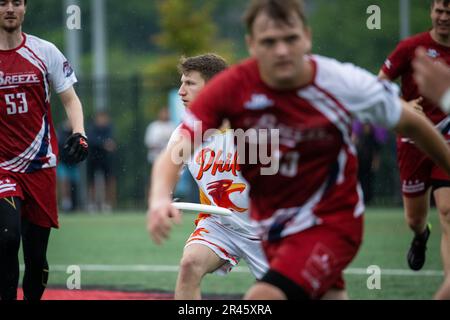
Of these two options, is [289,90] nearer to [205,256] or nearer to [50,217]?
[205,256]

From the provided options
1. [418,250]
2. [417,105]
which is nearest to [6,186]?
[417,105]

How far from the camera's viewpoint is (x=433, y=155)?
4781mm

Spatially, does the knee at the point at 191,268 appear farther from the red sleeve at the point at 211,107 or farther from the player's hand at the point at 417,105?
the player's hand at the point at 417,105

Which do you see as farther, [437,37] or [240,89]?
[437,37]

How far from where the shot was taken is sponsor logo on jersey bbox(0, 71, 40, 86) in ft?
22.2

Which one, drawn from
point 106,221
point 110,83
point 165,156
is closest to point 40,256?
point 165,156

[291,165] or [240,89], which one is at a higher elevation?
[240,89]

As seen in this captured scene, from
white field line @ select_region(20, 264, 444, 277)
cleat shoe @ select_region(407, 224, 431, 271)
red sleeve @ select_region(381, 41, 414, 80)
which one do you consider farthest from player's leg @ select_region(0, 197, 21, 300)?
white field line @ select_region(20, 264, 444, 277)

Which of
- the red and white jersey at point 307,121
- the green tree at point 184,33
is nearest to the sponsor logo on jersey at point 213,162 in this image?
the red and white jersey at point 307,121

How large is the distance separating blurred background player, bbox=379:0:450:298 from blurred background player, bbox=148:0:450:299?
275cm

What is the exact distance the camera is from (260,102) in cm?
453

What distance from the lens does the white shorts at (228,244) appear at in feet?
20.9

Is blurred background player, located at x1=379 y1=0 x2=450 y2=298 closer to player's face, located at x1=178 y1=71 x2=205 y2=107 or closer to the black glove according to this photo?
player's face, located at x1=178 y1=71 x2=205 y2=107
